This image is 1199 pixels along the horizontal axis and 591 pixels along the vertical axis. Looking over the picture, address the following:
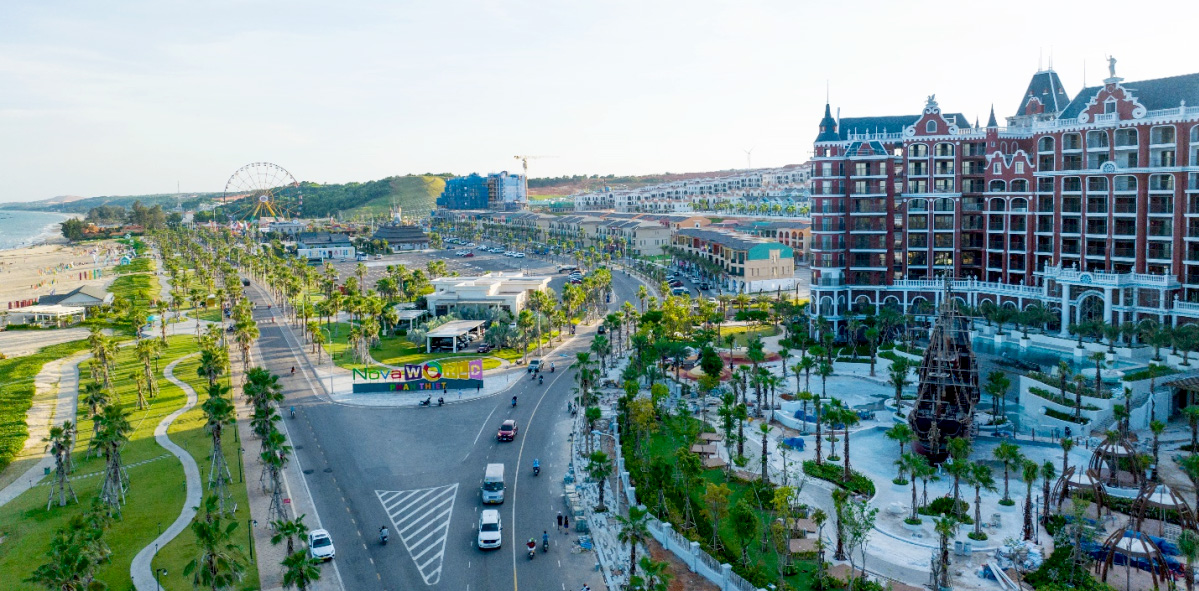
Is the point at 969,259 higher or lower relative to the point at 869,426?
higher

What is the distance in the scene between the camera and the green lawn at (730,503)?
161 feet

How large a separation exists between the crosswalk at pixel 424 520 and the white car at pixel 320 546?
4461mm

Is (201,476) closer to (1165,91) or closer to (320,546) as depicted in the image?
(320,546)

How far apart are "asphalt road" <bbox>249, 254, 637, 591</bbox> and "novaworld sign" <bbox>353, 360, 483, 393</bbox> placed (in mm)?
4388

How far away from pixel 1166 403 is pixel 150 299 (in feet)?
526

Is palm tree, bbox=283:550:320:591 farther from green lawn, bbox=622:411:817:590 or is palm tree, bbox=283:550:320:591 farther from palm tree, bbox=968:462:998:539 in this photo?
palm tree, bbox=968:462:998:539

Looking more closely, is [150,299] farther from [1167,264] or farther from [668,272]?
[1167,264]

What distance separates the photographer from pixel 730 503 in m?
60.9

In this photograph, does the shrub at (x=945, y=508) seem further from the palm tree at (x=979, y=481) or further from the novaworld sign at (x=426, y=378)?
the novaworld sign at (x=426, y=378)

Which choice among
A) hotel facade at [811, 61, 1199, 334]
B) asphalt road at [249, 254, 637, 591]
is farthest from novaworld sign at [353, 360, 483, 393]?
hotel facade at [811, 61, 1199, 334]

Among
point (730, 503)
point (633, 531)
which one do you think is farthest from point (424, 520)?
point (730, 503)

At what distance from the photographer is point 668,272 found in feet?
649

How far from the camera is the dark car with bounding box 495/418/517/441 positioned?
247 feet

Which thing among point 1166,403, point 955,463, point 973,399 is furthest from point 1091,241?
point 955,463
